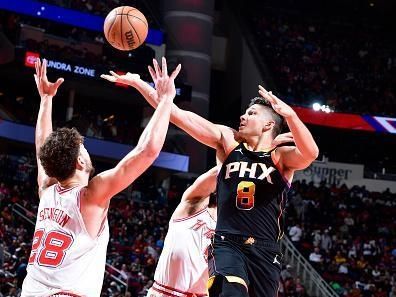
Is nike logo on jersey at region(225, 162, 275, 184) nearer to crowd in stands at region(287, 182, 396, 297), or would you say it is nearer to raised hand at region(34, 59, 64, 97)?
raised hand at region(34, 59, 64, 97)

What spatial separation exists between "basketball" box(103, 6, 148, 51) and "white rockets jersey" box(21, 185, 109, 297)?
108 inches

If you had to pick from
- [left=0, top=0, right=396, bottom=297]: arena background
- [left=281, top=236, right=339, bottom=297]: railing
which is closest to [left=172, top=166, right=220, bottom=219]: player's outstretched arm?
[left=0, top=0, right=396, bottom=297]: arena background

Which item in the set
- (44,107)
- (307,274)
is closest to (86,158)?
(44,107)

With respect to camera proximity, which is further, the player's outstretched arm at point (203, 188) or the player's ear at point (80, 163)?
the player's outstretched arm at point (203, 188)

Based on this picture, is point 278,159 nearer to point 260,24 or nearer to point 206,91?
point 206,91

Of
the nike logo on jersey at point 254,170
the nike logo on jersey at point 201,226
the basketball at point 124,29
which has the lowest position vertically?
the nike logo on jersey at point 201,226

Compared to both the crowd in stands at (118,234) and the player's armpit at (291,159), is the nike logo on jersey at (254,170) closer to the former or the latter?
the player's armpit at (291,159)

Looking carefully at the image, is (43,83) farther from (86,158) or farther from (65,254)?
Result: (65,254)

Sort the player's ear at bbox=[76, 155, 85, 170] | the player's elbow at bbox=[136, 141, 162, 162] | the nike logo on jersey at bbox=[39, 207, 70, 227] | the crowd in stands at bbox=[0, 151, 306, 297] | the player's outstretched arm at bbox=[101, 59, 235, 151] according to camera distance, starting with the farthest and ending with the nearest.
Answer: the crowd in stands at bbox=[0, 151, 306, 297] → the player's outstretched arm at bbox=[101, 59, 235, 151] → the player's ear at bbox=[76, 155, 85, 170] → the nike logo on jersey at bbox=[39, 207, 70, 227] → the player's elbow at bbox=[136, 141, 162, 162]

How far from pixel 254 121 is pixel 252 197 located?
0.66 meters

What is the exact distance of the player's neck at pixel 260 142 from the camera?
538cm

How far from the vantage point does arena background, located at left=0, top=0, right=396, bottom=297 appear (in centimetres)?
1958

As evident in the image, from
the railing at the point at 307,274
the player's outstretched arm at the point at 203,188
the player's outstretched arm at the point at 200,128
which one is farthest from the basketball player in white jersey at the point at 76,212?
the railing at the point at 307,274

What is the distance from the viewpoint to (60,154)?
4.14 metres
